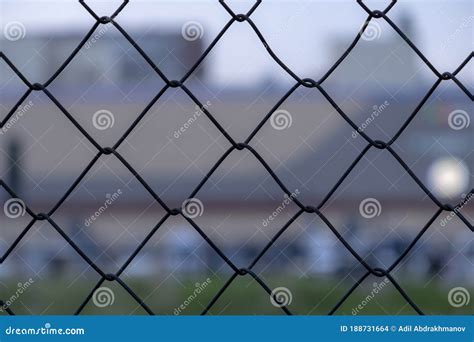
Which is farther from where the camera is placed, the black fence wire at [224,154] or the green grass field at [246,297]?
the green grass field at [246,297]

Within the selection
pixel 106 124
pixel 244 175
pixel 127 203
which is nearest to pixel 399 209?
pixel 244 175

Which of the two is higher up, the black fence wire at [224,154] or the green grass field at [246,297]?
the black fence wire at [224,154]

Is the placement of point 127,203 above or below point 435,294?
below

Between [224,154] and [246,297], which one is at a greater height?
[224,154]

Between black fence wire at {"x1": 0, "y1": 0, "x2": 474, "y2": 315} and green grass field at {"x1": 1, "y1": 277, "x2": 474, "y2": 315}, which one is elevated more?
black fence wire at {"x1": 0, "y1": 0, "x2": 474, "y2": 315}

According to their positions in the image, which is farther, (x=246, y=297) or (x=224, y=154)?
(x=246, y=297)

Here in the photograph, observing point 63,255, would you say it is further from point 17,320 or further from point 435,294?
point 17,320


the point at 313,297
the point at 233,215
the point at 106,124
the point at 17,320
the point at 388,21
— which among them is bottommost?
the point at 233,215

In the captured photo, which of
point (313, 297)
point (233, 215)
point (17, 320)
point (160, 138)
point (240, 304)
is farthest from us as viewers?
point (233, 215)

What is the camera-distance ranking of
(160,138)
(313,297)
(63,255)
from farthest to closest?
(160,138), (63,255), (313,297)

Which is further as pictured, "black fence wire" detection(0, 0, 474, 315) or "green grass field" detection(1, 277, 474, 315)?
"green grass field" detection(1, 277, 474, 315)

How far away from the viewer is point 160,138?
7016 millimetres

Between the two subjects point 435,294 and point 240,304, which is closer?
point 240,304

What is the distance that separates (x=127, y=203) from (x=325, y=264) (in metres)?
4.63
